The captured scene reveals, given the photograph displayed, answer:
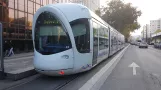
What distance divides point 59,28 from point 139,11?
58.5m

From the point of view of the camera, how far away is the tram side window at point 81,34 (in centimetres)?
925

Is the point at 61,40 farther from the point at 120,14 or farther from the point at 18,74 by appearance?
the point at 120,14

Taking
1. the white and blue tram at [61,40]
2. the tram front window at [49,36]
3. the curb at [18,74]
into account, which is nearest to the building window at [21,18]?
the curb at [18,74]

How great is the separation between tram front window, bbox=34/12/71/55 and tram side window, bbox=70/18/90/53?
18.9 inches

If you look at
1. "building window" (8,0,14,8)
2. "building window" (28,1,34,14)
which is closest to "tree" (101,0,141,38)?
"building window" (28,1,34,14)

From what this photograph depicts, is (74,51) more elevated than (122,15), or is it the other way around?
(122,15)

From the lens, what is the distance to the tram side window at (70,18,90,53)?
925 centimetres

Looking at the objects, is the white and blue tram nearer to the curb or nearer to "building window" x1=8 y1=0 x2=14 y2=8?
the curb

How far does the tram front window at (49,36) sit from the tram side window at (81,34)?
18.9 inches

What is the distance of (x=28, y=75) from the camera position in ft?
32.9

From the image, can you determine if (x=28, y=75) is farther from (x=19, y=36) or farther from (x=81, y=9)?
(x=19, y=36)

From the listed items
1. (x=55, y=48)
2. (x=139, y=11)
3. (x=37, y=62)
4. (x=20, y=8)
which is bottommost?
(x=37, y=62)

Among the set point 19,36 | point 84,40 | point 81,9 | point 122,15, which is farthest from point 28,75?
point 122,15

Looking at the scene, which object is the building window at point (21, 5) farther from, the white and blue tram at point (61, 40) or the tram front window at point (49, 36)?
the tram front window at point (49, 36)
